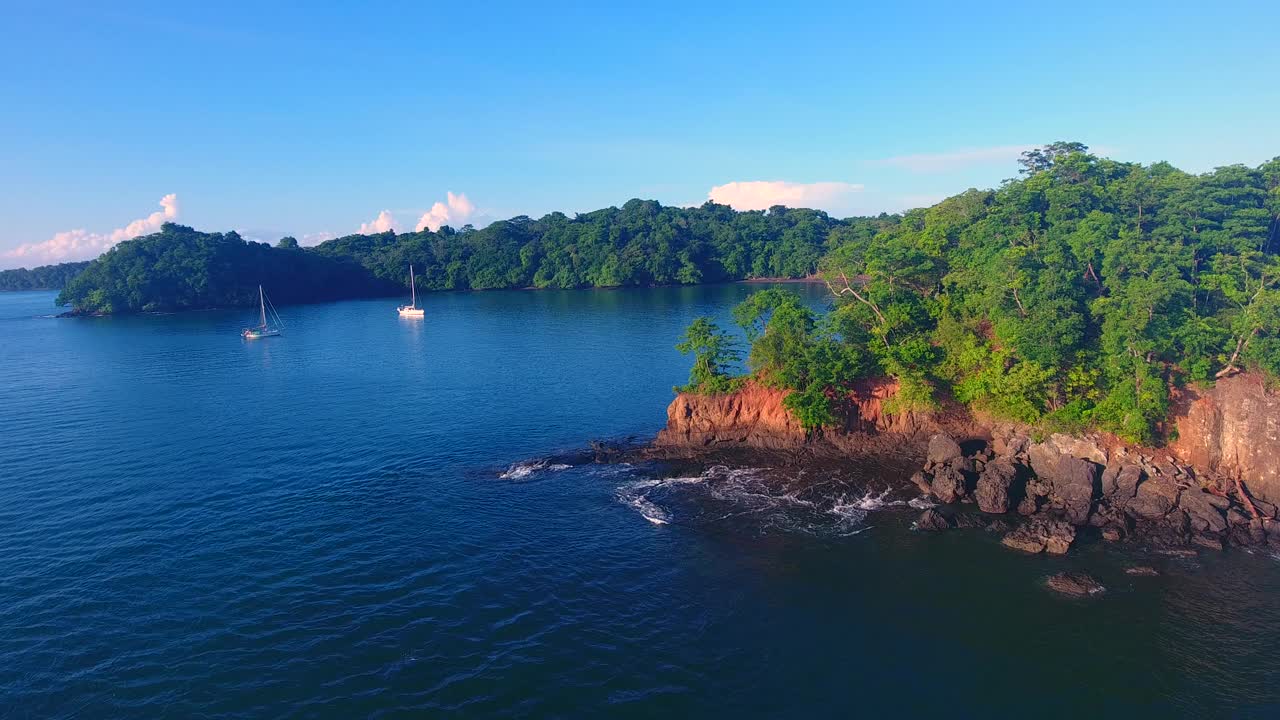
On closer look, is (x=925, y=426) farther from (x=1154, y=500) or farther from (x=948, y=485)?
(x=1154, y=500)

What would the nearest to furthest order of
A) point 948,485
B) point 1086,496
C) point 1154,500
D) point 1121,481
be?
point 1154,500 → point 1086,496 → point 1121,481 → point 948,485

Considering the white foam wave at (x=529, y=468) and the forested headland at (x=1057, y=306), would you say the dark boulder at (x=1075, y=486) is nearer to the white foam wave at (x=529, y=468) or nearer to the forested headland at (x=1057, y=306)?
the forested headland at (x=1057, y=306)

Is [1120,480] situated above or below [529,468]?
above

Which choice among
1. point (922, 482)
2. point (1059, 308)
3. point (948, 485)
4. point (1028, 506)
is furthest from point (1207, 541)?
point (1059, 308)

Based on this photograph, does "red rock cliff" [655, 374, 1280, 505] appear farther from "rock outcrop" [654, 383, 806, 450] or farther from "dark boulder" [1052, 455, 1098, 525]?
"dark boulder" [1052, 455, 1098, 525]

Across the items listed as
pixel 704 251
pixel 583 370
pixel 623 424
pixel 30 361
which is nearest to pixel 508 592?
pixel 623 424

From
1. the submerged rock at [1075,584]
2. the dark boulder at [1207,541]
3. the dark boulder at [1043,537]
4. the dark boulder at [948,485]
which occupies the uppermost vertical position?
the dark boulder at [948,485]

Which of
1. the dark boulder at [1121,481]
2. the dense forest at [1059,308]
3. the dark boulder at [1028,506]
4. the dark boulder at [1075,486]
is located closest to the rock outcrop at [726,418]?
the dense forest at [1059,308]

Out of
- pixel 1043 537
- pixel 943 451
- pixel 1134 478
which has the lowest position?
pixel 1043 537
